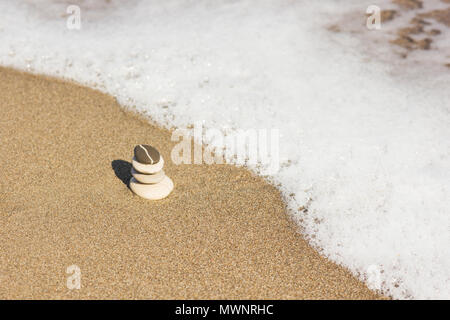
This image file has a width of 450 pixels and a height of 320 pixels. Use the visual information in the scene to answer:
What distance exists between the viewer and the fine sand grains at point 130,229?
2.37 m

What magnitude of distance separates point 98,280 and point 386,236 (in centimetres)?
184

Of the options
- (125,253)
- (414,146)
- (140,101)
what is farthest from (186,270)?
(414,146)
